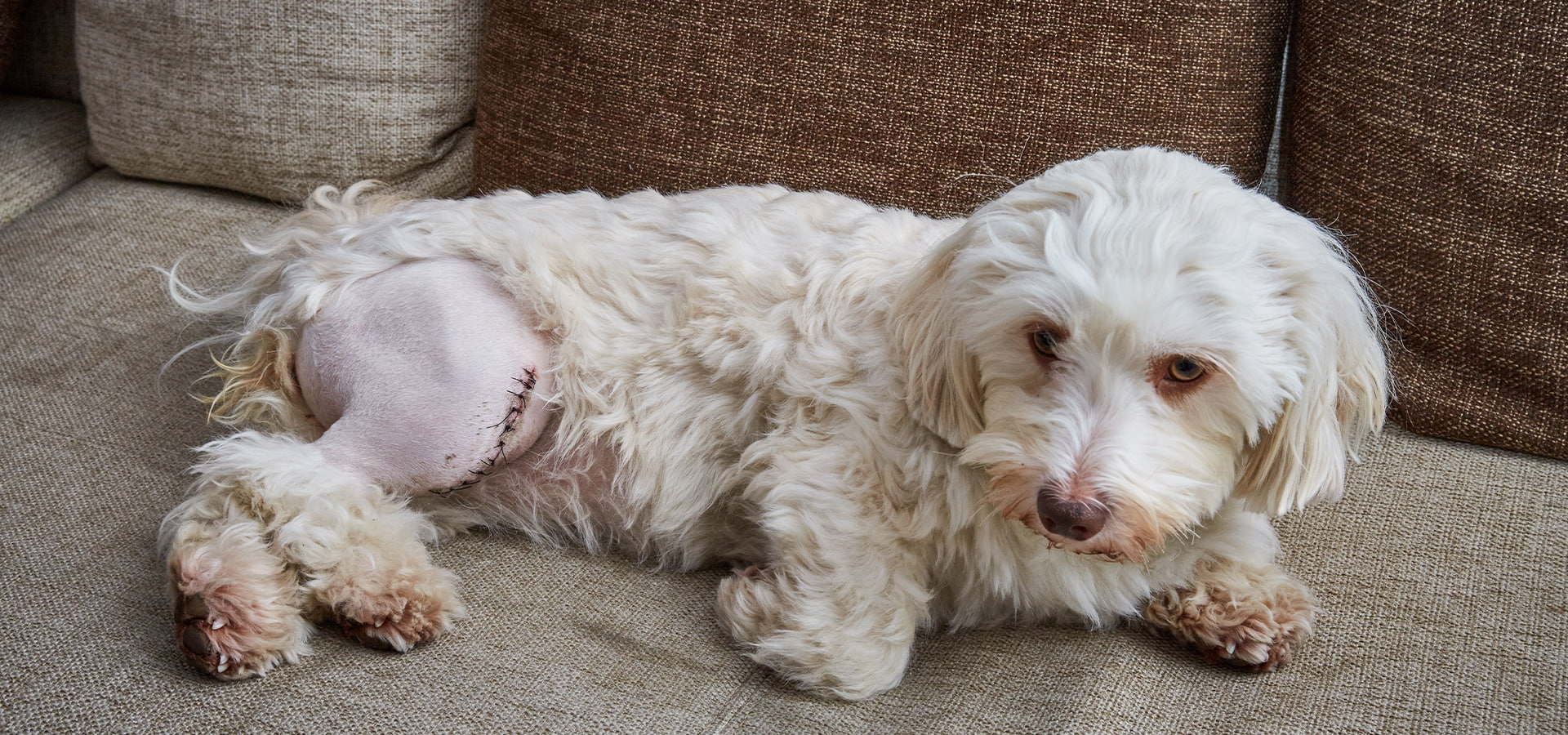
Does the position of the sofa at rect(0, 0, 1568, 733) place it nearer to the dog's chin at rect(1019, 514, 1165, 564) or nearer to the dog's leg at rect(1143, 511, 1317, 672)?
the dog's leg at rect(1143, 511, 1317, 672)

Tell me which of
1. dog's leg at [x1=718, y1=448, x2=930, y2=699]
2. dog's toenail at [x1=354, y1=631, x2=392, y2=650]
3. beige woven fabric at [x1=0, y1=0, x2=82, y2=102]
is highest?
beige woven fabric at [x1=0, y1=0, x2=82, y2=102]

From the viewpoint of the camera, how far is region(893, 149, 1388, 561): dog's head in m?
1.30

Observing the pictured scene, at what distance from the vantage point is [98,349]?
7.05 ft

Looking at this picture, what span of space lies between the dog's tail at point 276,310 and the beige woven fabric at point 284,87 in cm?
39

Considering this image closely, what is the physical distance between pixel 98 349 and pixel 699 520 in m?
1.25

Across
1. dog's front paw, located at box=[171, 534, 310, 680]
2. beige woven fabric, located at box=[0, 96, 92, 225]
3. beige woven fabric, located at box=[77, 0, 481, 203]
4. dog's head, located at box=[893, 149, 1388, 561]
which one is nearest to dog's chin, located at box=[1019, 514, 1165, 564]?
dog's head, located at box=[893, 149, 1388, 561]

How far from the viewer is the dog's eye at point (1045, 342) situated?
1.37m

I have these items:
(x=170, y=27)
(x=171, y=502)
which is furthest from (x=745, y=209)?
(x=170, y=27)

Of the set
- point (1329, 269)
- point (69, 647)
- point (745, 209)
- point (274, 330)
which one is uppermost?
point (1329, 269)

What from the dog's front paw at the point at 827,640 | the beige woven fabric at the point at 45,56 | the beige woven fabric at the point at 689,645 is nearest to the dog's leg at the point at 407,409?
the beige woven fabric at the point at 689,645

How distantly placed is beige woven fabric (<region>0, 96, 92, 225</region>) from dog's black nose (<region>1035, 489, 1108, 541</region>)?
2.48 meters

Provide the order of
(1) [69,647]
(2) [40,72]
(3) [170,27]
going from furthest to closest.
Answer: (2) [40,72] < (3) [170,27] < (1) [69,647]

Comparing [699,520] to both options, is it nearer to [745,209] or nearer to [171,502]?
[745,209]

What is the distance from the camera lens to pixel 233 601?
59.9 inches
